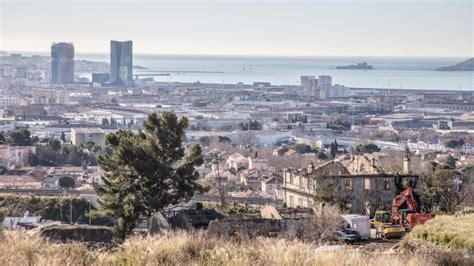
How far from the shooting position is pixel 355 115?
60.2 metres

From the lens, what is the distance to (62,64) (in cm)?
9944

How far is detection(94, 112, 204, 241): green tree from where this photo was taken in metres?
10.9

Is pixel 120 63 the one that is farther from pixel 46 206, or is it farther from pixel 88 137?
pixel 46 206

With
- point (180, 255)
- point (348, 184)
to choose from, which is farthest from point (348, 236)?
point (180, 255)

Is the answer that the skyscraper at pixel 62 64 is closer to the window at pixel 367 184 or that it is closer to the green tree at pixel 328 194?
the green tree at pixel 328 194

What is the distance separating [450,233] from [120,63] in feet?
320

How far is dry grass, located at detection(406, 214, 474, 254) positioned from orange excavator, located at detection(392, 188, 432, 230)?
1392 millimetres

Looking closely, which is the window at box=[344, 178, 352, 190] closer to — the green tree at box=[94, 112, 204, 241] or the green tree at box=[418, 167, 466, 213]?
the green tree at box=[418, 167, 466, 213]

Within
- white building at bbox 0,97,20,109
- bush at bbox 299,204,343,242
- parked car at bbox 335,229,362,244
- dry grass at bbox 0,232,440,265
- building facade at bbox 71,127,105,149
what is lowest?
white building at bbox 0,97,20,109

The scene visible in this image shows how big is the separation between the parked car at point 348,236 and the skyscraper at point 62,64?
8925 cm

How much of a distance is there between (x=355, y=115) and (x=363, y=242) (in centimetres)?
5140

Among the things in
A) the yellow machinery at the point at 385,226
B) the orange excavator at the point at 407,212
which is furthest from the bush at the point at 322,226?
the orange excavator at the point at 407,212

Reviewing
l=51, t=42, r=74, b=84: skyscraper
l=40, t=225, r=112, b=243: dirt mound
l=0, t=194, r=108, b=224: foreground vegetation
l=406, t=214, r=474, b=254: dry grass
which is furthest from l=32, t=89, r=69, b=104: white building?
l=406, t=214, r=474, b=254: dry grass

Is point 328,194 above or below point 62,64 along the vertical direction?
below
